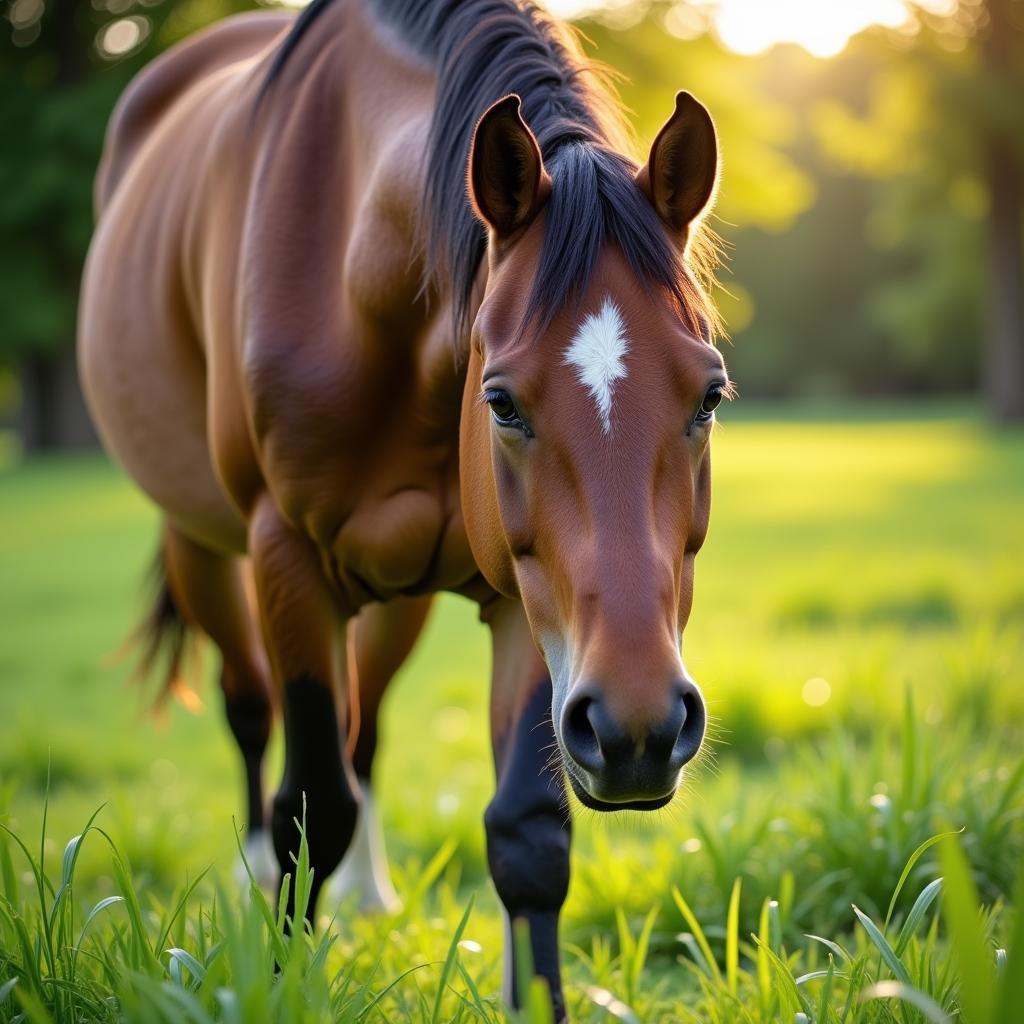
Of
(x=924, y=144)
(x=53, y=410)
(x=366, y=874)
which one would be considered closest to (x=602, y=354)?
(x=366, y=874)

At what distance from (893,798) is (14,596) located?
9.12 m

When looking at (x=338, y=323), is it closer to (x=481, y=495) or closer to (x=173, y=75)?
(x=481, y=495)

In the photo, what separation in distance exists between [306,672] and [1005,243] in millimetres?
22183

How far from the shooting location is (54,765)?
5.28m

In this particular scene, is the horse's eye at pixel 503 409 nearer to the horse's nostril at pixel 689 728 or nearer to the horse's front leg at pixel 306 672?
the horse's nostril at pixel 689 728

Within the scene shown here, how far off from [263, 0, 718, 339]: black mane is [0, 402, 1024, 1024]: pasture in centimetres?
95

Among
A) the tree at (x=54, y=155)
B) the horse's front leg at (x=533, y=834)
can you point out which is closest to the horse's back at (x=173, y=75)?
the horse's front leg at (x=533, y=834)

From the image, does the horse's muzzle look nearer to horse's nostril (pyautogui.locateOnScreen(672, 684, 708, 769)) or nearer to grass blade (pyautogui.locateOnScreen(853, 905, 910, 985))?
horse's nostril (pyautogui.locateOnScreen(672, 684, 708, 769))

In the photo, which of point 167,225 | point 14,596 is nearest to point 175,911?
point 167,225

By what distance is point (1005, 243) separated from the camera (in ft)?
71.7

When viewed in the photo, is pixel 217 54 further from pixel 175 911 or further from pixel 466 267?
pixel 175 911

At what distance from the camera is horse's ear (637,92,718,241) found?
1957 millimetres

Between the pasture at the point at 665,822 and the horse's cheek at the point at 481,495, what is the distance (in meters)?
0.47

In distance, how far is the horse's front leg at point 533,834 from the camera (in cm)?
238
